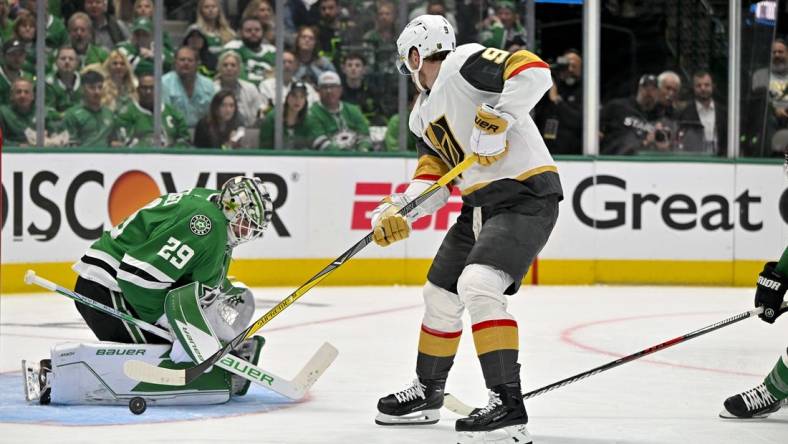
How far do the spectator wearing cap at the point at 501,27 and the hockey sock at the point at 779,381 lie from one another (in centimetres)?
505

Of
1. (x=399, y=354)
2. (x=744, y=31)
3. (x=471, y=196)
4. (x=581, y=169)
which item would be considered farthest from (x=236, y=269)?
(x=471, y=196)

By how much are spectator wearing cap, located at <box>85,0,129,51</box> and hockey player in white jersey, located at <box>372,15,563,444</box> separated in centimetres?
448

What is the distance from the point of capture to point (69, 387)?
3902 millimetres

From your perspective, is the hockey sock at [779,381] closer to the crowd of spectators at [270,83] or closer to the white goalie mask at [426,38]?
the white goalie mask at [426,38]

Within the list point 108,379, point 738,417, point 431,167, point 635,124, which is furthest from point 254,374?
point 635,124

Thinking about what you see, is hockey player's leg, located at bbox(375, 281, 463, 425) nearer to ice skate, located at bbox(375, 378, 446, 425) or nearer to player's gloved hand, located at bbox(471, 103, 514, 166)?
ice skate, located at bbox(375, 378, 446, 425)

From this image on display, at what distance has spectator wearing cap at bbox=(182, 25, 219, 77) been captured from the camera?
812 cm

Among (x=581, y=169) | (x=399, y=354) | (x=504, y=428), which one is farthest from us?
(x=581, y=169)

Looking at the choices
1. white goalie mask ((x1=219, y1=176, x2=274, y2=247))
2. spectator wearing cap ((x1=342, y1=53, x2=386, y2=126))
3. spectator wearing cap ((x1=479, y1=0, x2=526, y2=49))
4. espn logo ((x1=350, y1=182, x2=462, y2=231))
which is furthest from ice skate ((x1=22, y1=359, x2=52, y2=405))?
spectator wearing cap ((x1=479, y1=0, x2=526, y2=49))

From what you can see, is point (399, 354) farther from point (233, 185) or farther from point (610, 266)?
point (610, 266)

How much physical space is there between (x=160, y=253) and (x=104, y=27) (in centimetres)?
434

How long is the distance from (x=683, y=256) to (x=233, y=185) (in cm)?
514

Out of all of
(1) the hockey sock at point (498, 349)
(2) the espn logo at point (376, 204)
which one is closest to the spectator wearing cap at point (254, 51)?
(2) the espn logo at point (376, 204)

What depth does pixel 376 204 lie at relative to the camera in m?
8.26
